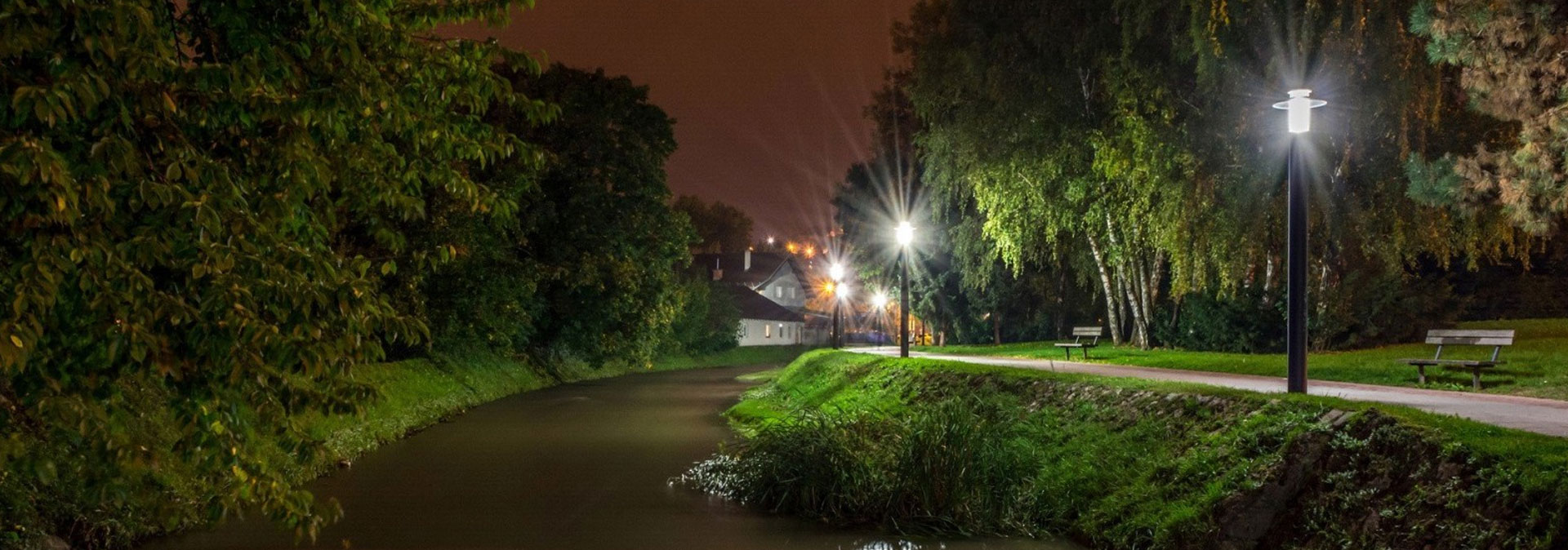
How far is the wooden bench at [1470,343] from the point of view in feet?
58.4

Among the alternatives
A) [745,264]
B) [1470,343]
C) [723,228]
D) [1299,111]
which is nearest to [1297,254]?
[1299,111]

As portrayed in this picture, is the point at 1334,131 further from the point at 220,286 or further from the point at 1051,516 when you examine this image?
the point at 220,286

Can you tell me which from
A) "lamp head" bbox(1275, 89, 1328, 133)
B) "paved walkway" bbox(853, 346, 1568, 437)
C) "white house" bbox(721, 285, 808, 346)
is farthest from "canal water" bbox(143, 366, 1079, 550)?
"white house" bbox(721, 285, 808, 346)

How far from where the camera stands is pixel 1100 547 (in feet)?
38.3

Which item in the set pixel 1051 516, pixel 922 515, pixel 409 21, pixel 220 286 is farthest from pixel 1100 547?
pixel 220 286

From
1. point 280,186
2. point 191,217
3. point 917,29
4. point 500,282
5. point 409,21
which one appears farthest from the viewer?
point 917,29

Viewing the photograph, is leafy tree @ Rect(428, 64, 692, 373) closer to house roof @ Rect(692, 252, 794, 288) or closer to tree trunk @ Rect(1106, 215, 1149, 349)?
tree trunk @ Rect(1106, 215, 1149, 349)

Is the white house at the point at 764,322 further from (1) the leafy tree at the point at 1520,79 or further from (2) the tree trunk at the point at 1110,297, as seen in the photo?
(1) the leafy tree at the point at 1520,79

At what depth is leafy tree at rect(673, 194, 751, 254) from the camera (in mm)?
129625

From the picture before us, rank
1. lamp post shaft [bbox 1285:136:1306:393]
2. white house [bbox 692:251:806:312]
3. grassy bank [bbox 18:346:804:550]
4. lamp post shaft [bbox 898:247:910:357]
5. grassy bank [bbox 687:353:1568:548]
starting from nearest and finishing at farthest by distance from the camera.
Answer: grassy bank [bbox 687:353:1568:548] → grassy bank [bbox 18:346:804:550] → lamp post shaft [bbox 1285:136:1306:393] → lamp post shaft [bbox 898:247:910:357] → white house [bbox 692:251:806:312]

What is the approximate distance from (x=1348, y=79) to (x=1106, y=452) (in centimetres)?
1278

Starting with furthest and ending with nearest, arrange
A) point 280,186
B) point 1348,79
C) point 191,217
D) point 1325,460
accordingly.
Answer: point 1348,79 < point 1325,460 < point 280,186 < point 191,217

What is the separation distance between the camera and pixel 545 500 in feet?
50.7

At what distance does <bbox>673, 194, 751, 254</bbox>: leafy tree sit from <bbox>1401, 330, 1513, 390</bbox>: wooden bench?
10984 cm
